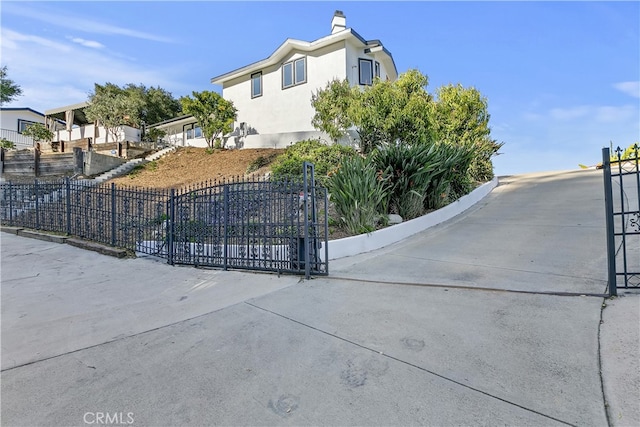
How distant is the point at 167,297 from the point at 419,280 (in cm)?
381

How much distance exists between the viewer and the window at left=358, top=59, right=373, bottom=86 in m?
18.1

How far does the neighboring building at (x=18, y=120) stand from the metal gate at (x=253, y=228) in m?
29.0

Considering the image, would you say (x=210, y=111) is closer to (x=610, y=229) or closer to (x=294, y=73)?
(x=294, y=73)

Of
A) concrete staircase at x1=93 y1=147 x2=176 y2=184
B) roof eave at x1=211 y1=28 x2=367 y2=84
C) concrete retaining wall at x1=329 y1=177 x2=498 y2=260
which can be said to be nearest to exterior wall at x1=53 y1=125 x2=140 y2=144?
concrete staircase at x1=93 y1=147 x2=176 y2=184

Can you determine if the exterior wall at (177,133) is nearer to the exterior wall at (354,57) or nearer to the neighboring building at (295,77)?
→ the neighboring building at (295,77)

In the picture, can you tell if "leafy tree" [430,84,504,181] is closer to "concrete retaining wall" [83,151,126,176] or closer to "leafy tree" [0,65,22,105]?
"concrete retaining wall" [83,151,126,176]

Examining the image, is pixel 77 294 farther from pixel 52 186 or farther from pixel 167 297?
pixel 52 186

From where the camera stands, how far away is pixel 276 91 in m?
20.0

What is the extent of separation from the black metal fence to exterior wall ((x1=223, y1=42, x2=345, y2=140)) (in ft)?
38.6

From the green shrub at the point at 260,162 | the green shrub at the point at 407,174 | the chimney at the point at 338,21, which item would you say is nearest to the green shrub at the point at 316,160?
the green shrub at the point at 407,174

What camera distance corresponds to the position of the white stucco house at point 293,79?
17516 millimetres

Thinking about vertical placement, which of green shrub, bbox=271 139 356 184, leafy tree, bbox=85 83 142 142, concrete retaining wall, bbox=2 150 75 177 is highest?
leafy tree, bbox=85 83 142 142

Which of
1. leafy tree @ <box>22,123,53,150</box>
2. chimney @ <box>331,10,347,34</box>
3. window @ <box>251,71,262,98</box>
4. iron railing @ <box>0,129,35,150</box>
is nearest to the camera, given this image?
chimney @ <box>331,10,347,34</box>

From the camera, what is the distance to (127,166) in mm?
18562
